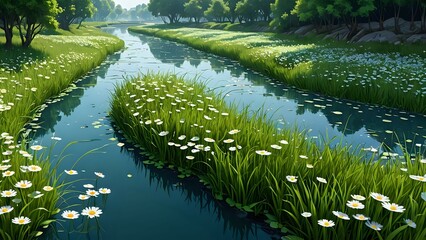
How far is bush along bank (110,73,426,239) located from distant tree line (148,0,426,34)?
2514cm

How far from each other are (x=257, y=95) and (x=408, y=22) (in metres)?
27.8

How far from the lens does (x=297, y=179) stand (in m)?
5.26

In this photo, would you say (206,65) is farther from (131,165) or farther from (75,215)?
(75,215)

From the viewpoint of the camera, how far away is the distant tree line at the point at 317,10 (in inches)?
1220

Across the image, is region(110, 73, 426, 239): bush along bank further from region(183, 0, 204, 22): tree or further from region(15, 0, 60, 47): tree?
region(183, 0, 204, 22): tree

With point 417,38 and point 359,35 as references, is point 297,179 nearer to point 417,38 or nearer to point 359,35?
point 417,38

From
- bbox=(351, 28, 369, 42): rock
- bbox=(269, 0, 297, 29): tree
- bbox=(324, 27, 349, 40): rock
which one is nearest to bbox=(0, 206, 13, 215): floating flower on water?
bbox=(351, 28, 369, 42): rock

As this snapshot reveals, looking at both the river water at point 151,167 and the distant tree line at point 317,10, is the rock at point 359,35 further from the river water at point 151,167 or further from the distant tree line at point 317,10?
the river water at point 151,167

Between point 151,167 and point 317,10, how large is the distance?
109ft

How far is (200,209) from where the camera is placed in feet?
18.7

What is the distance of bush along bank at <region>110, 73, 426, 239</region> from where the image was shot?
4199mm

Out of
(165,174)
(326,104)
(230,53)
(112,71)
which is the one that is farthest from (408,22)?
(165,174)

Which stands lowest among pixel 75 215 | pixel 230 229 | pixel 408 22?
pixel 230 229

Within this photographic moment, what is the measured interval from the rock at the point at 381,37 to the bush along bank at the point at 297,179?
2661 centimetres
